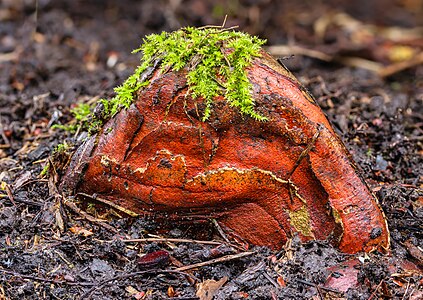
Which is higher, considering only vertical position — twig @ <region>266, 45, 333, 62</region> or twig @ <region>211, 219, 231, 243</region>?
twig @ <region>211, 219, 231, 243</region>

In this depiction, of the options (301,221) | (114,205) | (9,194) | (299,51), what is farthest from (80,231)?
(299,51)

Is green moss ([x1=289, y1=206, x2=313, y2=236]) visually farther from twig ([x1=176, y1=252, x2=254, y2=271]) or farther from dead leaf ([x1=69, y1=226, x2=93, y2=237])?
dead leaf ([x1=69, y1=226, x2=93, y2=237])

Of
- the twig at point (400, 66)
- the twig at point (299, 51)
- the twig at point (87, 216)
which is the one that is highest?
the twig at point (87, 216)

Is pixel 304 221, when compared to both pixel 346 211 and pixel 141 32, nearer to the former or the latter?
pixel 346 211

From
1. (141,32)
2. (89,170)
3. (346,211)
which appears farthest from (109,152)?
(141,32)

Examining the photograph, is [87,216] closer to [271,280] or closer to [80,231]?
[80,231]

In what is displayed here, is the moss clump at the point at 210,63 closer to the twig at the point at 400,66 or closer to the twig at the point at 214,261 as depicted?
the twig at the point at 214,261

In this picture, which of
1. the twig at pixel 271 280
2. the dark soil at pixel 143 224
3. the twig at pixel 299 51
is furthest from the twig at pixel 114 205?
the twig at pixel 299 51

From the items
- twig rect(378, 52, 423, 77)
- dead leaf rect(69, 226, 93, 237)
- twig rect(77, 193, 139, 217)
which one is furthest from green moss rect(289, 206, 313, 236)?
twig rect(378, 52, 423, 77)
